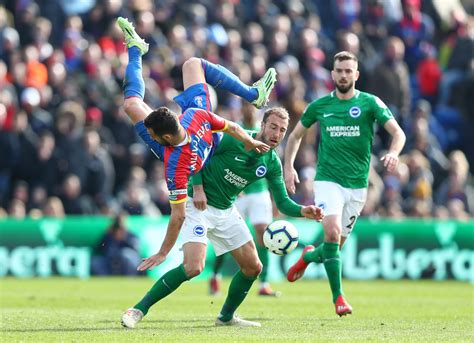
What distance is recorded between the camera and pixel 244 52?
1031 inches

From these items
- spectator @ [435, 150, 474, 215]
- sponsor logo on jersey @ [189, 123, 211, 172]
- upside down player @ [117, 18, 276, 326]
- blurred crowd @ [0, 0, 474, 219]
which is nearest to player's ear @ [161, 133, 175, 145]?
upside down player @ [117, 18, 276, 326]

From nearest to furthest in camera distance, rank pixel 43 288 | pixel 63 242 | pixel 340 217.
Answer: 1. pixel 340 217
2. pixel 43 288
3. pixel 63 242

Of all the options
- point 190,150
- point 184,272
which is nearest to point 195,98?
point 190,150

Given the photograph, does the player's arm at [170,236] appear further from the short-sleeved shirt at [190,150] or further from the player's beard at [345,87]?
the player's beard at [345,87]

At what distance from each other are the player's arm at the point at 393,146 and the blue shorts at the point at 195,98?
2.05 m

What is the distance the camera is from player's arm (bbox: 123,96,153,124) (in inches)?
516

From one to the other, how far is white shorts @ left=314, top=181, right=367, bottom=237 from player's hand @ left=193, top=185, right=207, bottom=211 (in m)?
2.41

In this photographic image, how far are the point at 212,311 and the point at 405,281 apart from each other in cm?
879

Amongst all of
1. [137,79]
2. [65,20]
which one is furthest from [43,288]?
[65,20]

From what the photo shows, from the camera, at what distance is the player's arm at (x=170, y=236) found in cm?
1124

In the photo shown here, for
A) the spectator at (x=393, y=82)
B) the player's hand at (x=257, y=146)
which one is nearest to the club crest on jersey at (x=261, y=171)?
the player's hand at (x=257, y=146)

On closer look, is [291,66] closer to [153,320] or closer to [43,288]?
[43,288]

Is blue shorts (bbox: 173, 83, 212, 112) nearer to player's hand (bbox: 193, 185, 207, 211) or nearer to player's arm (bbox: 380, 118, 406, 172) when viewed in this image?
player's hand (bbox: 193, 185, 207, 211)

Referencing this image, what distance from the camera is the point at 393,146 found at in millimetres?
13469
